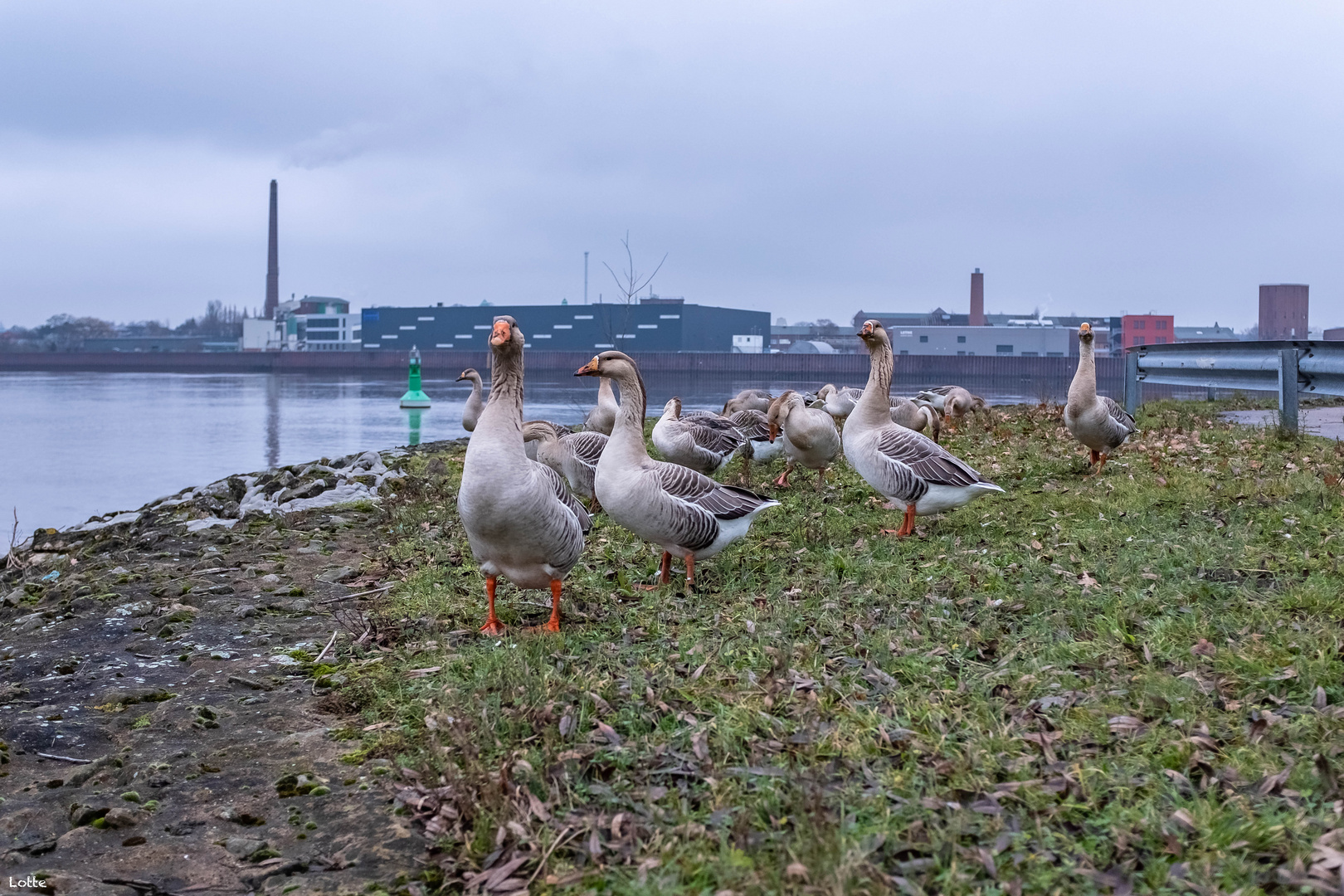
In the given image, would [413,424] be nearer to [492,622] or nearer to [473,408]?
[473,408]

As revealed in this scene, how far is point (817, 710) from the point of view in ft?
15.4

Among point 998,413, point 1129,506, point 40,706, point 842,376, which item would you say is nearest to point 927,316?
point 842,376

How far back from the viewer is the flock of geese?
20.9ft

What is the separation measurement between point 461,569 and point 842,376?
70.7 m

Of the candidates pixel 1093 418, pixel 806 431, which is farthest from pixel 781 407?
pixel 1093 418

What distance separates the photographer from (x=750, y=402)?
59.0ft

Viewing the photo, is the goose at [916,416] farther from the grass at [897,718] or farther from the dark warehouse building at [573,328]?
the dark warehouse building at [573,328]

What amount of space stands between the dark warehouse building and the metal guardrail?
230 feet

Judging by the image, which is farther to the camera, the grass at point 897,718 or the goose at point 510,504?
the goose at point 510,504

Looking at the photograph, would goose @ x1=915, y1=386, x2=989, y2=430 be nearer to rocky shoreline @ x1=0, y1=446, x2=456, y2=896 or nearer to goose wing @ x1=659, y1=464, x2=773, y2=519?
goose wing @ x1=659, y1=464, x2=773, y2=519

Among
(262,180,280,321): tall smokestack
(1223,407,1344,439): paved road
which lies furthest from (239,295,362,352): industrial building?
(1223,407,1344,439): paved road

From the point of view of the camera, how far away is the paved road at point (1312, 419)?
50.2 feet

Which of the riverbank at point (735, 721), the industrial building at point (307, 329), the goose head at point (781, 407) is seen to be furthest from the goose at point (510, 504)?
the industrial building at point (307, 329)

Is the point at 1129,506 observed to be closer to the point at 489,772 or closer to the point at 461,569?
the point at 461,569
